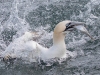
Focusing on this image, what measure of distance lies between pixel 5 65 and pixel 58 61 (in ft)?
3.90

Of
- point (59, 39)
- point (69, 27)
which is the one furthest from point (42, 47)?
point (69, 27)

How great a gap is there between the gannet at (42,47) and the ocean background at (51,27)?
0.20m

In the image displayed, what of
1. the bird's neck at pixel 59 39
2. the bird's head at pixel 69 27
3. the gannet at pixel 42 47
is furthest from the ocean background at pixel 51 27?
the bird's head at pixel 69 27

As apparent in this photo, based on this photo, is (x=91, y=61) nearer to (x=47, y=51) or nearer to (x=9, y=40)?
(x=47, y=51)

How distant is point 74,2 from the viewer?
9.37 meters

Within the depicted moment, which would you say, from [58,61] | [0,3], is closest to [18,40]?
[58,61]

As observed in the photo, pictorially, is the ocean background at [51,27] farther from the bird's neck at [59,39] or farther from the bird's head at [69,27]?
the bird's head at [69,27]

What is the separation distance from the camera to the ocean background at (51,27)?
640 centimetres

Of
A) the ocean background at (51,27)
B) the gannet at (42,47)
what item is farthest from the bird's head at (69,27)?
the ocean background at (51,27)

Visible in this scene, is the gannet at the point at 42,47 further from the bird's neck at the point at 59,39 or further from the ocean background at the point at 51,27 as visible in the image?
the ocean background at the point at 51,27

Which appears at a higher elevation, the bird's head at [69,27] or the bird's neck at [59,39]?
the bird's head at [69,27]

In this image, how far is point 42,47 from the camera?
6.70 meters

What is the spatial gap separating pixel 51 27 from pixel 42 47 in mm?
1634

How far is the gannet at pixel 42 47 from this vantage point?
251 inches
